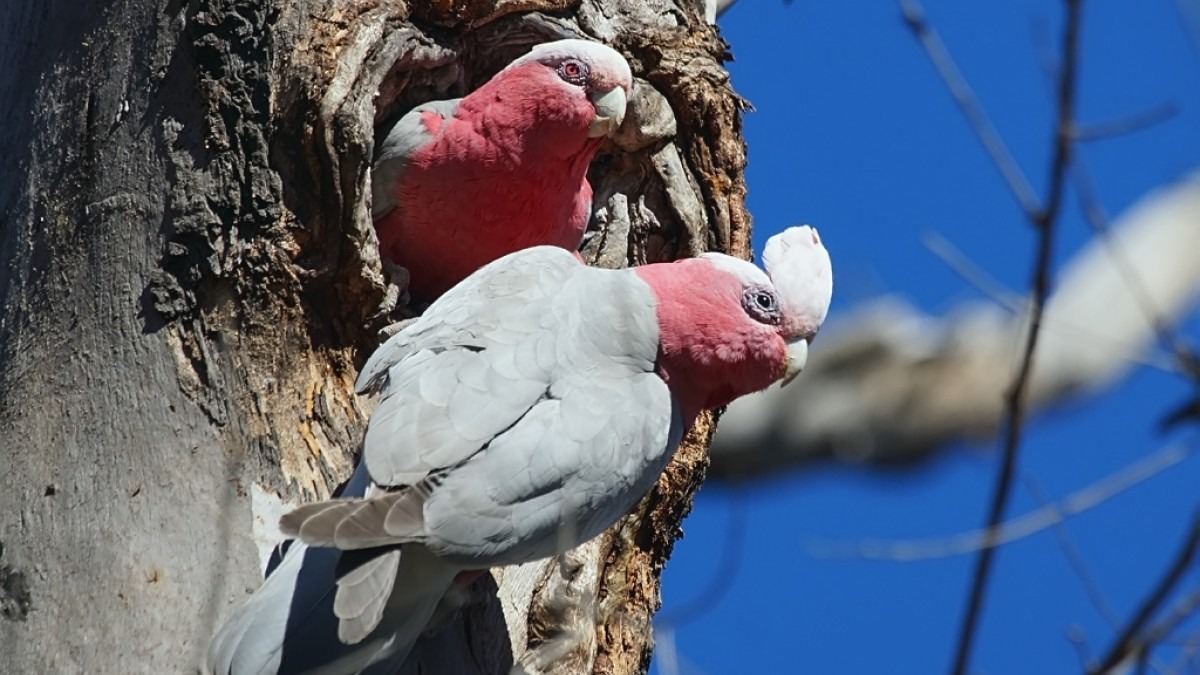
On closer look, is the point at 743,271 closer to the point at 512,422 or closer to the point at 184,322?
the point at 512,422

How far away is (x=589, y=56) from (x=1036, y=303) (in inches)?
73.4

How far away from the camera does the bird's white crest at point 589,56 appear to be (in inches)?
163

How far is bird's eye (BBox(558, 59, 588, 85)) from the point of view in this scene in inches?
163

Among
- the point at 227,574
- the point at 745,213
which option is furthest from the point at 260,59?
the point at 745,213

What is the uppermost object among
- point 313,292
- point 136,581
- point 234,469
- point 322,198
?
point 322,198

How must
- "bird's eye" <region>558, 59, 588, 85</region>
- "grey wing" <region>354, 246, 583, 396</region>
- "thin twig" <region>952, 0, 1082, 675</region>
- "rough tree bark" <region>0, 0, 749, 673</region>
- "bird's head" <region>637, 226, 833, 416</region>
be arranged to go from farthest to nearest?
"bird's eye" <region>558, 59, 588, 85</region>, "bird's head" <region>637, 226, 833, 416</region>, "grey wing" <region>354, 246, 583, 396</region>, "rough tree bark" <region>0, 0, 749, 673</region>, "thin twig" <region>952, 0, 1082, 675</region>

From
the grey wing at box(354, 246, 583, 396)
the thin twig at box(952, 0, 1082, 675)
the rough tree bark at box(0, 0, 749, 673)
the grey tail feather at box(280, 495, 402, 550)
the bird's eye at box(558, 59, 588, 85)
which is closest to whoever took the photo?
the thin twig at box(952, 0, 1082, 675)

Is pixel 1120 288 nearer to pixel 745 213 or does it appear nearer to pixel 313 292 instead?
pixel 745 213

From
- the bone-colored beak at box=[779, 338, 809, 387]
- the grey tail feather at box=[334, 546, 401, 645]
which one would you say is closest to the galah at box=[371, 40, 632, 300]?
the bone-colored beak at box=[779, 338, 809, 387]

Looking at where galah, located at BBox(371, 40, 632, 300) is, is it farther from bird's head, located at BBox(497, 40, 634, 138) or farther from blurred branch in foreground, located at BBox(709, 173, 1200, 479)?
blurred branch in foreground, located at BBox(709, 173, 1200, 479)

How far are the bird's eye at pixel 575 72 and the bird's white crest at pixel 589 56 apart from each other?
1 cm

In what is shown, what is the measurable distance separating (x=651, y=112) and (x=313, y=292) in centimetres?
124

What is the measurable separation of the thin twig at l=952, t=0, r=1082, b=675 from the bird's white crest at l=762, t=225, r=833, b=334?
0.99 meters

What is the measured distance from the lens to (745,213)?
441 centimetres
